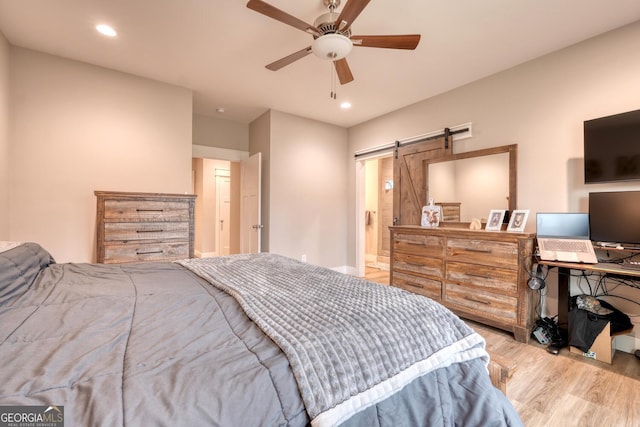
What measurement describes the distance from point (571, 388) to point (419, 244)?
1634mm

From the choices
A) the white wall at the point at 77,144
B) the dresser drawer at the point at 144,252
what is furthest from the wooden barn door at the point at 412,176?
the white wall at the point at 77,144

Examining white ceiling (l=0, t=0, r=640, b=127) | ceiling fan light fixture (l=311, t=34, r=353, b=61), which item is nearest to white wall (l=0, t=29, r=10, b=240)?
white ceiling (l=0, t=0, r=640, b=127)

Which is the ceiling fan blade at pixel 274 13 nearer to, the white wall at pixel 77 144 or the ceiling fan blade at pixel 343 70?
the ceiling fan blade at pixel 343 70

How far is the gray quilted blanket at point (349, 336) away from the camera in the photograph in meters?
0.71

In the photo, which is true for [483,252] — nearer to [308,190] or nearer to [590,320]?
[590,320]

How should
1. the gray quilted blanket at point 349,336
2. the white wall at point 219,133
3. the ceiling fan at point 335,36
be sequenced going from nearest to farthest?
the gray quilted blanket at point 349,336 → the ceiling fan at point 335,36 → the white wall at point 219,133

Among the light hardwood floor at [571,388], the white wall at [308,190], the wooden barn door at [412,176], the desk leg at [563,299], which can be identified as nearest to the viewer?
the light hardwood floor at [571,388]

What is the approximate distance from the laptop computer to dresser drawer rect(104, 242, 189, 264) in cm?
327

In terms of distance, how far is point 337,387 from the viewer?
2.34ft

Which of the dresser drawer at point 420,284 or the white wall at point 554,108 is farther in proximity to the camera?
the dresser drawer at point 420,284

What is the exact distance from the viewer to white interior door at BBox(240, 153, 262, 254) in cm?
404

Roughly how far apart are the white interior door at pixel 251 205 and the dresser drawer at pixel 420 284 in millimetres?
1949

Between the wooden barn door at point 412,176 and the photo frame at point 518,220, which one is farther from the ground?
the wooden barn door at point 412,176

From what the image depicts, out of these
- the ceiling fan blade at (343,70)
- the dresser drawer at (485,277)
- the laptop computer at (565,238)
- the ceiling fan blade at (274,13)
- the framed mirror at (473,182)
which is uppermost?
the ceiling fan blade at (274,13)
